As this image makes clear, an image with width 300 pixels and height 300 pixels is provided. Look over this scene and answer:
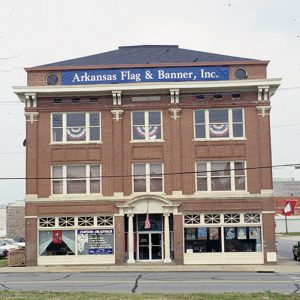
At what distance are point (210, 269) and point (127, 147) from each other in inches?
376

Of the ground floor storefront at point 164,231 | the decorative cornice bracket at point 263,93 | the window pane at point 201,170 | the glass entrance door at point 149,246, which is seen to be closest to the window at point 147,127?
the window pane at point 201,170

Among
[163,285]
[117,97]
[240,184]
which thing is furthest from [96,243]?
[163,285]

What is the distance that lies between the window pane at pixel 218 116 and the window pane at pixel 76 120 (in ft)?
26.3

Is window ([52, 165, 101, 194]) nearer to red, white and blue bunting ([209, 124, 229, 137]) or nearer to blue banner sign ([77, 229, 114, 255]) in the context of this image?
blue banner sign ([77, 229, 114, 255])

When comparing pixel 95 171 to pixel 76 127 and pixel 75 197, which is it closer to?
pixel 75 197

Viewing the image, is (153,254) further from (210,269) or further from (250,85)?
(250,85)

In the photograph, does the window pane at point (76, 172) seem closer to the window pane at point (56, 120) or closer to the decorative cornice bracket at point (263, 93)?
the window pane at point (56, 120)

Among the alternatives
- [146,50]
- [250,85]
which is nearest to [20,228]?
[146,50]

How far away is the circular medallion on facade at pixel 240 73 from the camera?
126ft

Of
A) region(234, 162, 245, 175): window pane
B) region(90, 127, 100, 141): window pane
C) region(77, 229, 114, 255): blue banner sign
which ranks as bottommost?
region(77, 229, 114, 255): blue banner sign

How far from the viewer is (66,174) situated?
125 ft

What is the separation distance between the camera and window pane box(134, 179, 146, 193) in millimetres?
38062

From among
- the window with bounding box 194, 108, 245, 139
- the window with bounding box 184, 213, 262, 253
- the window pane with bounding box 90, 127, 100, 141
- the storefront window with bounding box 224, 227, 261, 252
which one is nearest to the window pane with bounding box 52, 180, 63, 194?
the window pane with bounding box 90, 127, 100, 141

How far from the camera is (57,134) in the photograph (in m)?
38.5
